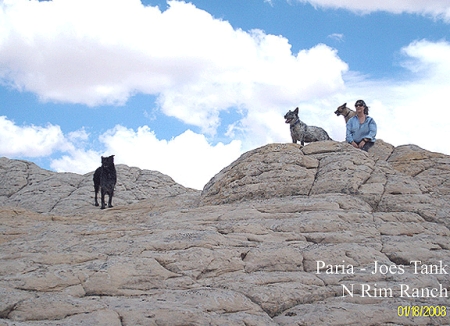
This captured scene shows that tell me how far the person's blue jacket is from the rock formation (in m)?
1.23

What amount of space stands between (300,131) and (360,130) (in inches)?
96.3

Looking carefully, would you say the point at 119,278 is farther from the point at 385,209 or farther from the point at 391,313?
the point at 385,209

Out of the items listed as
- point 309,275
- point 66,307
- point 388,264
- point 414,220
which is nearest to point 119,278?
point 66,307

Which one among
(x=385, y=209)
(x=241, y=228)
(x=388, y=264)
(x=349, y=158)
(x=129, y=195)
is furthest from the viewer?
(x=129, y=195)

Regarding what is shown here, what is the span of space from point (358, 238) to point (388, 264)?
3.38 feet

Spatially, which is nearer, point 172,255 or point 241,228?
point 172,255

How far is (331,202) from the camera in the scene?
33.7 ft

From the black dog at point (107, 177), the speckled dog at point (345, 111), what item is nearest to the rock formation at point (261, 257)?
the speckled dog at point (345, 111)

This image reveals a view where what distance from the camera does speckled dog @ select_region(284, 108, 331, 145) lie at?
16.2m

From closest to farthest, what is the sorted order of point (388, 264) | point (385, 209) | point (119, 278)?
1. point (119, 278)
2. point (388, 264)
3. point (385, 209)

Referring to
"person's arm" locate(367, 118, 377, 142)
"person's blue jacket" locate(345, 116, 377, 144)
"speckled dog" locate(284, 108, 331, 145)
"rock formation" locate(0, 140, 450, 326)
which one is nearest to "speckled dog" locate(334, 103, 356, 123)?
"speckled dog" locate(284, 108, 331, 145)

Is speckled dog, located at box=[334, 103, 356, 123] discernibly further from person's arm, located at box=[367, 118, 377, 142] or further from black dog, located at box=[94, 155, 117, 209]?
black dog, located at box=[94, 155, 117, 209]

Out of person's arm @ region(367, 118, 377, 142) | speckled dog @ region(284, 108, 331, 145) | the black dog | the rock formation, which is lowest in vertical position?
the rock formation

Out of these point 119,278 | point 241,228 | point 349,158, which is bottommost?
point 119,278
